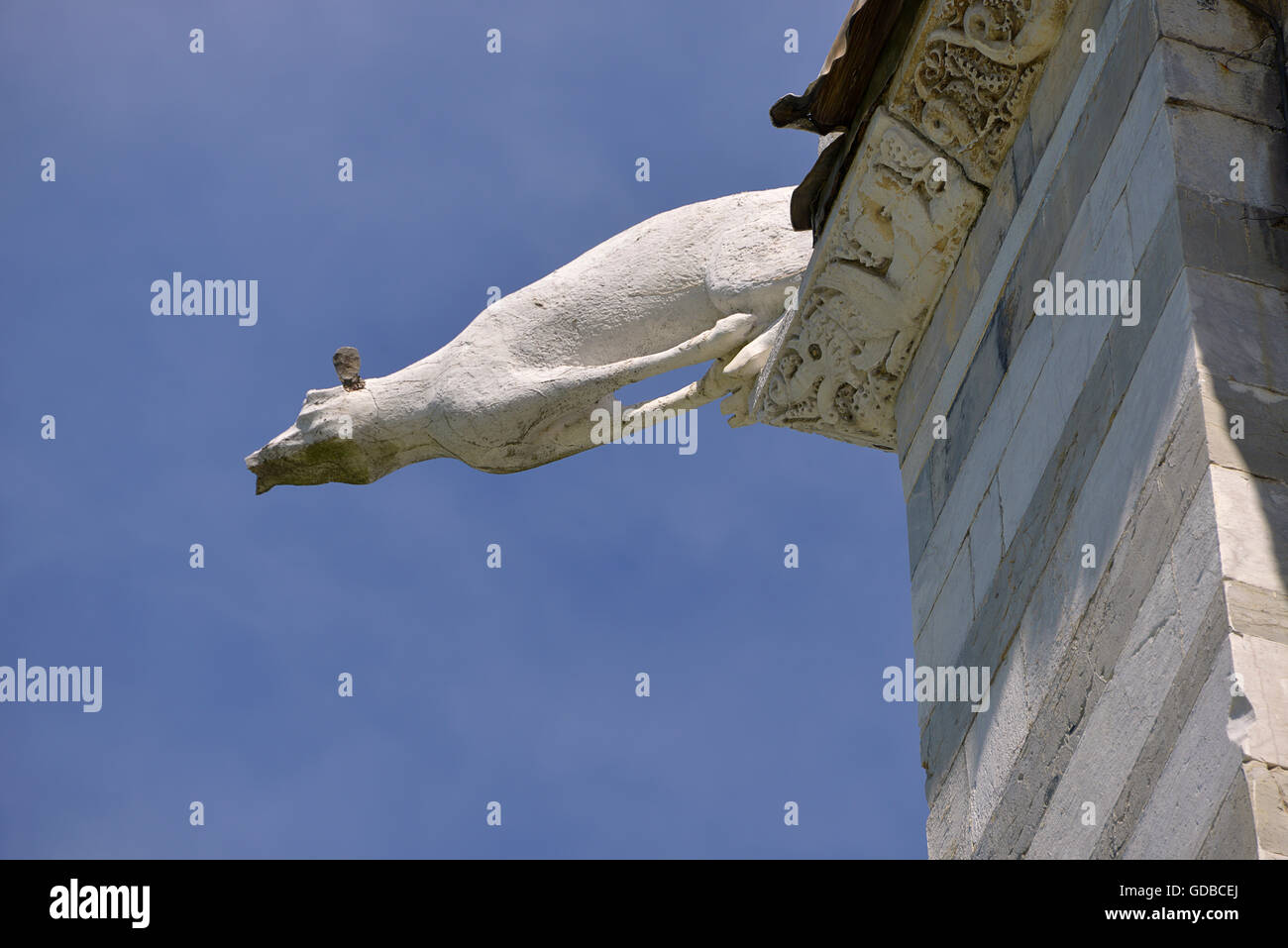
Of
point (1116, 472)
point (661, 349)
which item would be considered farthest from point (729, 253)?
point (1116, 472)

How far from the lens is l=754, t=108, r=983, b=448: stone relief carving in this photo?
5836 millimetres

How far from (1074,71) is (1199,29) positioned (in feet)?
1.99

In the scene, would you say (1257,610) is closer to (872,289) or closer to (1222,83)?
(1222,83)

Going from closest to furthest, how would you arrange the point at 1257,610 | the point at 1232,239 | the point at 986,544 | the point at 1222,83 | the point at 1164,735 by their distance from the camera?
1. the point at 1257,610
2. the point at 1164,735
3. the point at 1232,239
4. the point at 1222,83
5. the point at 986,544

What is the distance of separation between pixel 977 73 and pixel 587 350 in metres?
2.42

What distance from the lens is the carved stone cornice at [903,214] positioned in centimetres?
552

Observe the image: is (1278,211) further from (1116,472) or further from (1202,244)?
(1116,472)

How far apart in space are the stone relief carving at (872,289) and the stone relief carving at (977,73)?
0.07m

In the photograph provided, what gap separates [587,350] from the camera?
7.63 metres

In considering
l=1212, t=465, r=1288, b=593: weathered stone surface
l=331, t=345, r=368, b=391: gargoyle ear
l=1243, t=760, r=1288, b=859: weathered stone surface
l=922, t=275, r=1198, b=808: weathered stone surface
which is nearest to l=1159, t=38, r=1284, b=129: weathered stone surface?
l=922, t=275, r=1198, b=808: weathered stone surface
